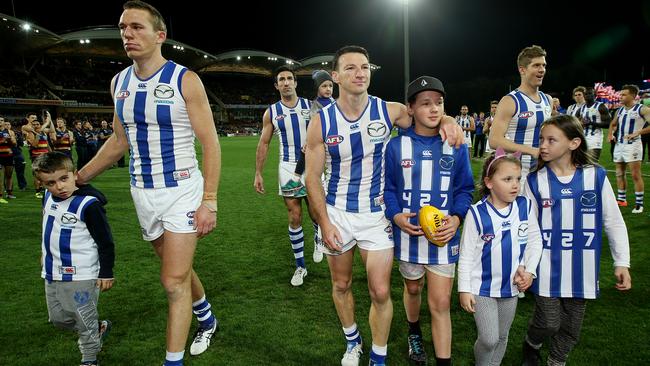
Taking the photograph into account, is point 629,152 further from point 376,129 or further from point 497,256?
point 376,129

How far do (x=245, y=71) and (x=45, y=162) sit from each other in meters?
66.1

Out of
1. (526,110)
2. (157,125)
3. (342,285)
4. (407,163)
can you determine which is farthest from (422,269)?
A: (526,110)

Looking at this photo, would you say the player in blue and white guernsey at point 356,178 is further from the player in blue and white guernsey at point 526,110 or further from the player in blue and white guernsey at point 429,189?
the player in blue and white guernsey at point 526,110

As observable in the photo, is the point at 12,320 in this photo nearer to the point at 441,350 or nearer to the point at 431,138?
the point at 441,350

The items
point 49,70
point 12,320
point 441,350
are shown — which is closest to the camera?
point 441,350

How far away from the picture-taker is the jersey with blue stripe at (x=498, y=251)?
8.49ft

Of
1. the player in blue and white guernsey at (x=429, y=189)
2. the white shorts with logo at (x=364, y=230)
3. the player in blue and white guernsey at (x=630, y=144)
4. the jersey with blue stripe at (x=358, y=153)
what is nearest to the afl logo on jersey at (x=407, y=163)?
the player in blue and white guernsey at (x=429, y=189)

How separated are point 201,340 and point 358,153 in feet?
6.43

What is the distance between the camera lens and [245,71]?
65812 mm

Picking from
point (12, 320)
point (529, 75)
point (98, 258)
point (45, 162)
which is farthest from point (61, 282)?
point (529, 75)

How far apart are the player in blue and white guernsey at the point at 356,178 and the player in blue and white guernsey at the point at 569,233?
2.48ft

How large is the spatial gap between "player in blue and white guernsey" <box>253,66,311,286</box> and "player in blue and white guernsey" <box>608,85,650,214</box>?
19.6 ft

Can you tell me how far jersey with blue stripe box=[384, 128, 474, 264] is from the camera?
279 cm

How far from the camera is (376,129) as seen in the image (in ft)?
9.68
